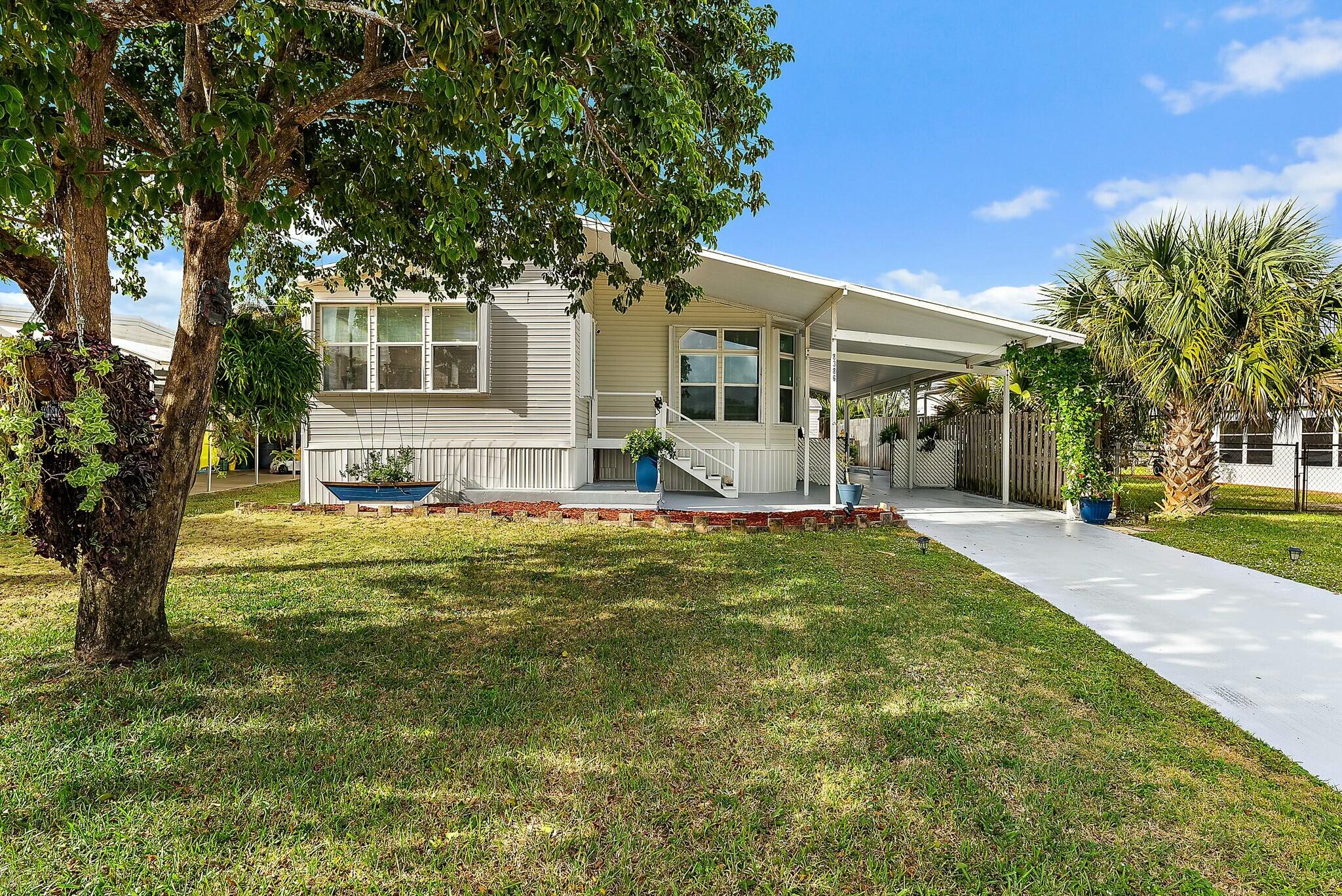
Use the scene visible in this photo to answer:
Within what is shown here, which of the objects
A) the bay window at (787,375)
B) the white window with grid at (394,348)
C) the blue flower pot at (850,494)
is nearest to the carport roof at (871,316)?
the bay window at (787,375)

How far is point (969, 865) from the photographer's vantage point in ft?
6.77

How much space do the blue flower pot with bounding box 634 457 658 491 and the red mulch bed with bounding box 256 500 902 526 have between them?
689mm

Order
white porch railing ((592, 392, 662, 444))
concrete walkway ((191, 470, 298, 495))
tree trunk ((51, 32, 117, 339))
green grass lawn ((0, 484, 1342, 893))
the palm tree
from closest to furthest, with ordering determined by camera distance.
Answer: green grass lawn ((0, 484, 1342, 893)) → tree trunk ((51, 32, 117, 339)) → the palm tree → white porch railing ((592, 392, 662, 444)) → concrete walkway ((191, 470, 298, 495))

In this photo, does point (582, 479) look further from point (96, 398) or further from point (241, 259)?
point (96, 398)

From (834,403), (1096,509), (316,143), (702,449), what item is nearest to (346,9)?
(316,143)

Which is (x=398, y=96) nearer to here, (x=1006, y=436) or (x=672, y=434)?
(x=672, y=434)

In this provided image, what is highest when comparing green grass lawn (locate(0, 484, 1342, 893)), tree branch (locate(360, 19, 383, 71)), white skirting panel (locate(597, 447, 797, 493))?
tree branch (locate(360, 19, 383, 71))

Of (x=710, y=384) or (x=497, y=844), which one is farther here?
(x=710, y=384)

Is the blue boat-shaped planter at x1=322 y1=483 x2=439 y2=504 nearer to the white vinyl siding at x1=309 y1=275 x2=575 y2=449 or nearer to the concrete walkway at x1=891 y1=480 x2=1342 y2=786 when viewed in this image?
the white vinyl siding at x1=309 y1=275 x2=575 y2=449

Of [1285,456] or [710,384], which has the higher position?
[710,384]

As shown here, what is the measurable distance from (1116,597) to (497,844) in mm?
5392

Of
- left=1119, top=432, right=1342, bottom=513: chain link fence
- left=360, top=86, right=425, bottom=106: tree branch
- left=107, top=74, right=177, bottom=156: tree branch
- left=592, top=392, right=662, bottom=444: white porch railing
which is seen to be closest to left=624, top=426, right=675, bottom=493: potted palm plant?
left=592, top=392, right=662, bottom=444: white porch railing

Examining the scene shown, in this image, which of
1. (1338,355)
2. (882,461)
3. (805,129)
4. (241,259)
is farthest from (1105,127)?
(241,259)

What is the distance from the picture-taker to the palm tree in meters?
8.97
